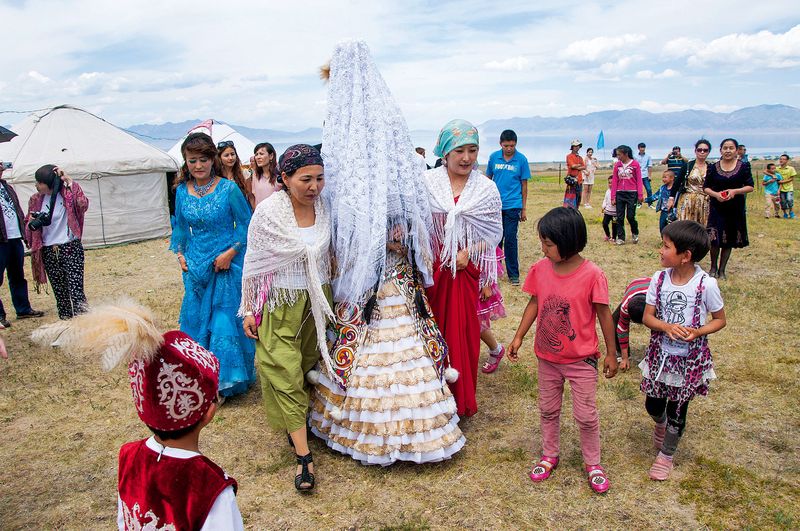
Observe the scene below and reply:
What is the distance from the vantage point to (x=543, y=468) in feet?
11.0

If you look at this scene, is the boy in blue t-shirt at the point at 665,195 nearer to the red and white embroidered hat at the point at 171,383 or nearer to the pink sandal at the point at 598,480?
the pink sandal at the point at 598,480

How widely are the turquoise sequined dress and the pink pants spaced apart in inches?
93.7

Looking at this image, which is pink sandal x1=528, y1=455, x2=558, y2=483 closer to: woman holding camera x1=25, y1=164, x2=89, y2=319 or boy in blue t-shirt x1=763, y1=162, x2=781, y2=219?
woman holding camera x1=25, y1=164, x2=89, y2=319

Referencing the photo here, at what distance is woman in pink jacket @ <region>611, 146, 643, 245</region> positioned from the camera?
959cm

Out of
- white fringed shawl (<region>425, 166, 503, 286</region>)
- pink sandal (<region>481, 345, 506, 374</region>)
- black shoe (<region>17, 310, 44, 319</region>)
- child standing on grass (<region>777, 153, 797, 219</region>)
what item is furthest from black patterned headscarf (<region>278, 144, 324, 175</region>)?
child standing on grass (<region>777, 153, 797, 219</region>)

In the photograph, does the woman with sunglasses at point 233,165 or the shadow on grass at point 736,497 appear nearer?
the shadow on grass at point 736,497

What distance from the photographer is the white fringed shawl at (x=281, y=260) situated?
3.31 metres

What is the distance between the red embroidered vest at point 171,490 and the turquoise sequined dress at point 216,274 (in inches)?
106

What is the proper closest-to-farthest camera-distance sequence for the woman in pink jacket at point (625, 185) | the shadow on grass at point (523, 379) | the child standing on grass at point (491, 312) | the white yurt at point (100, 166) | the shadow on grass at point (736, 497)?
the shadow on grass at point (736, 497)
the child standing on grass at point (491, 312)
the shadow on grass at point (523, 379)
the woman in pink jacket at point (625, 185)
the white yurt at point (100, 166)

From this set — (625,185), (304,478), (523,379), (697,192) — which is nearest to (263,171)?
(523,379)

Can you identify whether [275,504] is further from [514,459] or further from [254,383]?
[254,383]

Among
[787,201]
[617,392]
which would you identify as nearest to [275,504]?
[617,392]

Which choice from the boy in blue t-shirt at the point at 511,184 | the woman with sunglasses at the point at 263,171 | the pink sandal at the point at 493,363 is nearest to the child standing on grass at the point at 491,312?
the pink sandal at the point at 493,363

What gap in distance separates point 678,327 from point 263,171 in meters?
4.96
